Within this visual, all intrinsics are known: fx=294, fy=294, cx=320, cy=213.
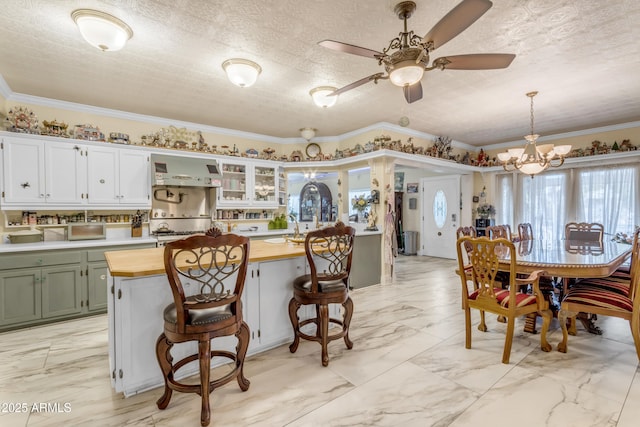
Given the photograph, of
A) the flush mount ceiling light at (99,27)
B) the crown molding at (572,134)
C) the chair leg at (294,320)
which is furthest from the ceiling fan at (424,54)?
the crown molding at (572,134)

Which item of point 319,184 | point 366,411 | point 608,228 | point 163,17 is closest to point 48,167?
point 163,17

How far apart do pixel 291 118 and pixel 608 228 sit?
6.03 metres

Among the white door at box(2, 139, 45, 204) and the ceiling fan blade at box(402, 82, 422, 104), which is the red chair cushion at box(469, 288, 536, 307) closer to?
the ceiling fan blade at box(402, 82, 422, 104)

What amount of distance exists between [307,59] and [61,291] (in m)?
3.79

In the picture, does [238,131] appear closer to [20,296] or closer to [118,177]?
[118,177]

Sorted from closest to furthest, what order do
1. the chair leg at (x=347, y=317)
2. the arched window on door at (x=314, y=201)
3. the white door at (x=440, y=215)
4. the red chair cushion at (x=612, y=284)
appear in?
the chair leg at (x=347, y=317), the red chair cushion at (x=612, y=284), the white door at (x=440, y=215), the arched window on door at (x=314, y=201)

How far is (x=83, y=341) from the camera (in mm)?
2939

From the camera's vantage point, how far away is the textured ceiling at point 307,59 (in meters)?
2.21

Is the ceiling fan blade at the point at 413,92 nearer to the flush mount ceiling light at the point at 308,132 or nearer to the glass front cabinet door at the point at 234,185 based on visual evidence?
the flush mount ceiling light at the point at 308,132

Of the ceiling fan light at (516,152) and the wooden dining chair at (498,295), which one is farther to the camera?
the ceiling fan light at (516,152)

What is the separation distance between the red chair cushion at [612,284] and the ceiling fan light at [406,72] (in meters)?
2.74

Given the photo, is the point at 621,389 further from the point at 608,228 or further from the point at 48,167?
the point at 48,167

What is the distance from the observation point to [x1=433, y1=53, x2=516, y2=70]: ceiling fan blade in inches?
80.7

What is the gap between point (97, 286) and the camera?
361cm
